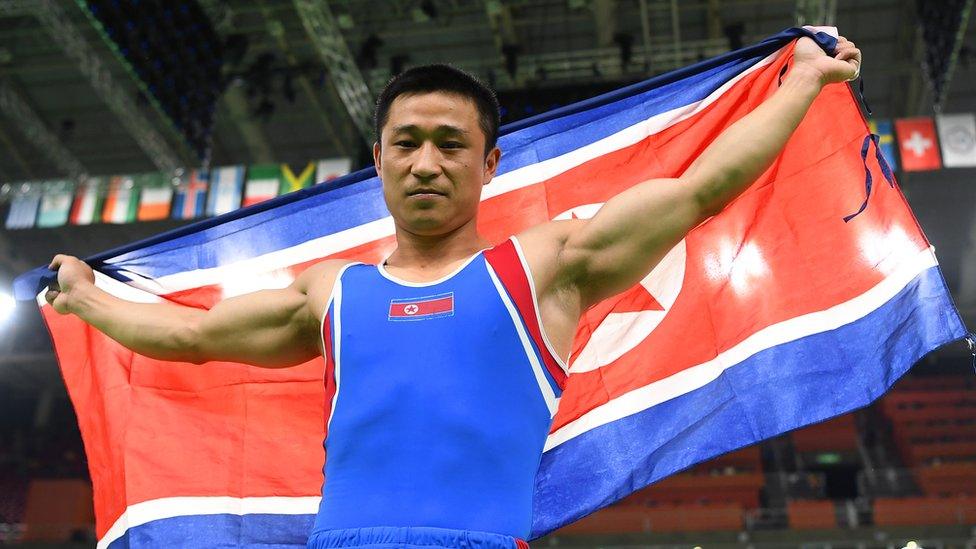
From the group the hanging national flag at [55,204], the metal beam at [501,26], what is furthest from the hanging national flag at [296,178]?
the hanging national flag at [55,204]

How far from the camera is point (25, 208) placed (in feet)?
39.1

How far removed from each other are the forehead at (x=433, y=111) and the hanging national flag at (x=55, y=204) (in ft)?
35.8

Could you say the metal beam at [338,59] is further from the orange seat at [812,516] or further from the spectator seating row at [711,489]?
the orange seat at [812,516]

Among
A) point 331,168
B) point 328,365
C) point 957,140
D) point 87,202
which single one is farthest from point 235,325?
point 87,202

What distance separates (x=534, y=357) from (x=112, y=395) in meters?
1.67

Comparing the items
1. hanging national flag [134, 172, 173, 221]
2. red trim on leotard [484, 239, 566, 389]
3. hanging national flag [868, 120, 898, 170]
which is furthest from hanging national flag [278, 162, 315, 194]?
red trim on leotard [484, 239, 566, 389]

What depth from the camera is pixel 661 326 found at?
2.75 meters

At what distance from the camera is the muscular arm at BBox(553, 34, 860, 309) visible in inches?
75.5

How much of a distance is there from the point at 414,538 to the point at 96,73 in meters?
10.6

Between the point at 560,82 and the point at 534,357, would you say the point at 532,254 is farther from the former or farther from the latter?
the point at 560,82

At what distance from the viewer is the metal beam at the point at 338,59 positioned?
10.2 m

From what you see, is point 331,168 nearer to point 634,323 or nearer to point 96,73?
point 96,73

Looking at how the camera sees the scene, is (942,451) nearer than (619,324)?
No

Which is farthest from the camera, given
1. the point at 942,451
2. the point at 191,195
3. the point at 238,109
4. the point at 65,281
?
the point at 942,451
